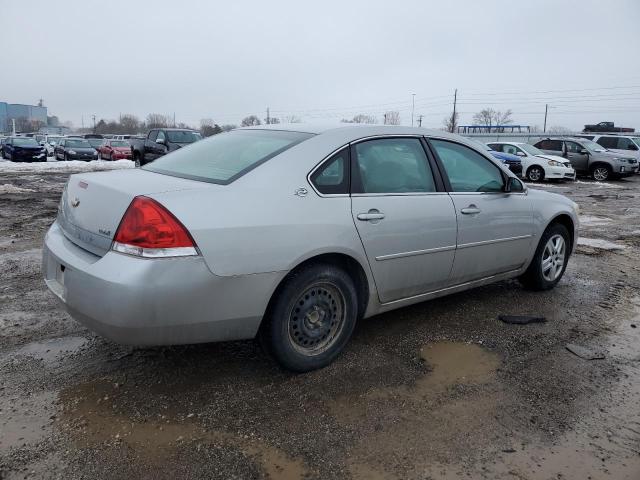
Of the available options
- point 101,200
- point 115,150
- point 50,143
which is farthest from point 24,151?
point 101,200

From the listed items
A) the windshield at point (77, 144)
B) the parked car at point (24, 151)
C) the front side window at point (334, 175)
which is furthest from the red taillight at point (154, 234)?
the windshield at point (77, 144)

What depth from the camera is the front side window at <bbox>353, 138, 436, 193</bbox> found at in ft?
11.5

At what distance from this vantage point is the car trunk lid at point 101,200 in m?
2.80

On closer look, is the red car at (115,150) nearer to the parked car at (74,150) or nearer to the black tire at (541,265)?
the parked car at (74,150)

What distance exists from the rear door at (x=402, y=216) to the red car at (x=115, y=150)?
1080 inches

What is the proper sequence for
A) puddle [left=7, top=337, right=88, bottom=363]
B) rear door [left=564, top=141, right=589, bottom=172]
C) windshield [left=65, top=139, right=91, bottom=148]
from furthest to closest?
windshield [left=65, top=139, right=91, bottom=148] → rear door [left=564, top=141, right=589, bottom=172] → puddle [left=7, top=337, right=88, bottom=363]

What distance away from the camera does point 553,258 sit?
5.15 m

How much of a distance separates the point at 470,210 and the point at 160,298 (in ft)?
8.26

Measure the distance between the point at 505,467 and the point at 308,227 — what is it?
1.61 meters

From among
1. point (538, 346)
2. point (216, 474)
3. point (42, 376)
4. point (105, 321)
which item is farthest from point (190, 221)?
point (538, 346)

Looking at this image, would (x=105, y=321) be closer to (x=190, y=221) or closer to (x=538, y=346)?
(x=190, y=221)

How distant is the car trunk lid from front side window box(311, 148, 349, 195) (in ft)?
2.35

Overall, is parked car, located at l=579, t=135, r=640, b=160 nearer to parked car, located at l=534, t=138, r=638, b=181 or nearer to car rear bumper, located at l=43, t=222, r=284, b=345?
parked car, located at l=534, t=138, r=638, b=181

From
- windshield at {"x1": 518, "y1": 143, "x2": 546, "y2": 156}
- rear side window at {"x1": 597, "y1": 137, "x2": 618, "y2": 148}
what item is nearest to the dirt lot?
windshield at {"x1": 518, "y1": 143, "x2": 546, "y2": 156}
